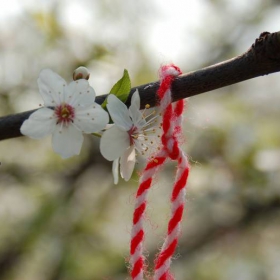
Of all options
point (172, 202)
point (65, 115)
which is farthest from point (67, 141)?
point (172, 202)

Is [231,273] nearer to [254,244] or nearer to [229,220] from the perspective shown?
[254,244]

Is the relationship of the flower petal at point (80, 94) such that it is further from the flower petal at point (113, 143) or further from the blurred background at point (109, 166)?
the blurred background at point (109, 166)

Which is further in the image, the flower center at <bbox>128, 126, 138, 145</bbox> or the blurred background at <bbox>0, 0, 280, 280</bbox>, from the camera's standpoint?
the blurred background at <bbox>0, 0, 280, 280</bbox>

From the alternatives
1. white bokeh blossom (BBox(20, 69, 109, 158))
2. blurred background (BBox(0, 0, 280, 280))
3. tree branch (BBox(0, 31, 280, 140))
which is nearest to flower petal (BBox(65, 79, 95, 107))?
white bokeh blossom (BBox(20, 69, 109, 158))

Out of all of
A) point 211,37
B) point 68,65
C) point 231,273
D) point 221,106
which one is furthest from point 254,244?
point 68,65

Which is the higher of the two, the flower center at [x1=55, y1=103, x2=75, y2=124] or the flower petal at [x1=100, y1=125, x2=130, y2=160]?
the flower center at [x1=55, y1=103, x2=75, y2=124]

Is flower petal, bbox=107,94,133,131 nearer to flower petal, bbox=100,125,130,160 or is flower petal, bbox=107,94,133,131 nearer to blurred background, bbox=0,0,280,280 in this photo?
flower petal, bbox=100,125,130,160

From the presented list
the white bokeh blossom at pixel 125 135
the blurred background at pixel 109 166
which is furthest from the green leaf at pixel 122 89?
the blurred background at pixel 109 166

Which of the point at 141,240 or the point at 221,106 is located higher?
the point at 221,106

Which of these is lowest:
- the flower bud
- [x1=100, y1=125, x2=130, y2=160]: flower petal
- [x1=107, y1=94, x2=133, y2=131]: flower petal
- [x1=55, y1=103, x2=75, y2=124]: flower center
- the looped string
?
the looped string
